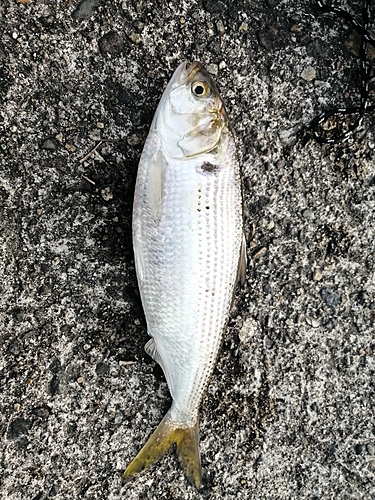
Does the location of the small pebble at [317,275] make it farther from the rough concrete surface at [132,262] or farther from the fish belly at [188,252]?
the fish belly at [188,252]

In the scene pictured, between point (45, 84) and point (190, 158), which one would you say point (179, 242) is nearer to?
point (190, 158)

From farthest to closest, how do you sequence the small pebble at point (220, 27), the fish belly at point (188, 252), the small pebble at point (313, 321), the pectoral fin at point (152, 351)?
the small pebble at point (313, 321), the small pebble at point (220, 27), the pectoral fin at point (152, 351), the fish belly at point (188, 252)

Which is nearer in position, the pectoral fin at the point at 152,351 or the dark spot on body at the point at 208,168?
the dark spot on body at the point at 208,168

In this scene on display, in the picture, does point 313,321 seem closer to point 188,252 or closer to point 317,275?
point 317,275

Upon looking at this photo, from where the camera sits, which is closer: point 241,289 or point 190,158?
point 190,158

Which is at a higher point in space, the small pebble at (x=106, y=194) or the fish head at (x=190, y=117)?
the fish head at (x=190, y=117)

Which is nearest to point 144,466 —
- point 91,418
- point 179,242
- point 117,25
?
point 91,418

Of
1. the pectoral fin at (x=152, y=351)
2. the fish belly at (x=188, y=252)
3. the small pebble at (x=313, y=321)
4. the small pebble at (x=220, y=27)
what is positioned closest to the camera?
the fish belly at (x=188, y=252)

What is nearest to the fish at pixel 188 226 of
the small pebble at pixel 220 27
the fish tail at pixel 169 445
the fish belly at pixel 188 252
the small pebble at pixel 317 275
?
the fish belly at pixel 188 252
